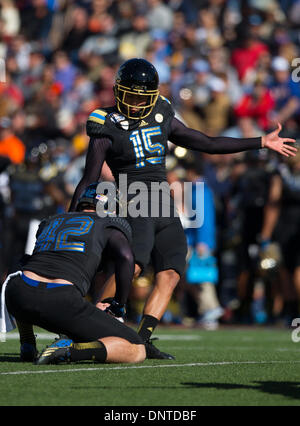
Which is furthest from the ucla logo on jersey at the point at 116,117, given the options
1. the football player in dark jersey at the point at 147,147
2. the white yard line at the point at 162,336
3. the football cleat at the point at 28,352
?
the white yard line at the point at 162,336

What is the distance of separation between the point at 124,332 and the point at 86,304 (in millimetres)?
357

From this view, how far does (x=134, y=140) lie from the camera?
7461 millimetres

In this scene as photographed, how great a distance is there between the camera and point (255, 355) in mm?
8031

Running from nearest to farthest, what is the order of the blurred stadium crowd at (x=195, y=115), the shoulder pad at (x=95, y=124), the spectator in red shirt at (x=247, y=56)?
the shoulder pad at (x=95, y=124), the blurred stadium crowd at (x=195, y=115), the spectator in red shirt at (x=247, y=56)

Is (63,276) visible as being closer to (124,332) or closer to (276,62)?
(124,332)

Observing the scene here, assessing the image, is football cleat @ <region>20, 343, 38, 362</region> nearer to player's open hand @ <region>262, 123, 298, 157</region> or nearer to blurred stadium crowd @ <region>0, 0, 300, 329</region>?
player's open hand @ <region>262, 123, 298, 157</region>

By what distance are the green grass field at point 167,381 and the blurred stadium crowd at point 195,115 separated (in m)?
4.04

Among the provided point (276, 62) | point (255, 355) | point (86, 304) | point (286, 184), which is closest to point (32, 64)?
point (276, 62)

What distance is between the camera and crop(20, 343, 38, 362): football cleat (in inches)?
272

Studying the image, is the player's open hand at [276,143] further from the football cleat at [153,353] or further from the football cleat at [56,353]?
the football cleat at [56,353]

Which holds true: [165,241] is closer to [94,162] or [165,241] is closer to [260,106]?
[94,162]

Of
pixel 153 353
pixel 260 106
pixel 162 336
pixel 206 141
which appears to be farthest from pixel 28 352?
pixel 260 106

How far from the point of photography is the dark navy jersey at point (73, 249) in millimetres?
6355

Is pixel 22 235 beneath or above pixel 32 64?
beneath
